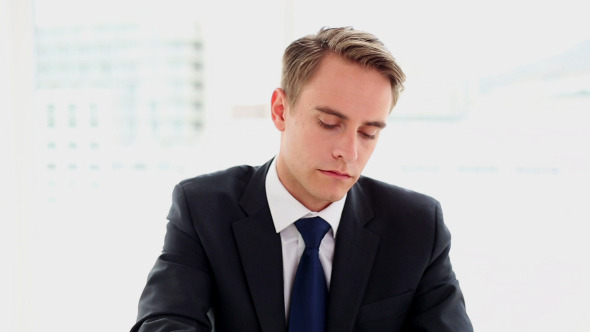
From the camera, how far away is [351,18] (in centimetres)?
256

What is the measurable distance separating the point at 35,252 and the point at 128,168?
23.4 inches

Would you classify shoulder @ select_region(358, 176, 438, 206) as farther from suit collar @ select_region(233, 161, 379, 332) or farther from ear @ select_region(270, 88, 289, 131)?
ear @ select_region(270, 88, 289, 131)

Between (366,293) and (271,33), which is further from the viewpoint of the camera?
(271,33)

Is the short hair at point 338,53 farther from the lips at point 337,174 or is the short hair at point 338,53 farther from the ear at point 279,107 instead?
the lips at point 337,174

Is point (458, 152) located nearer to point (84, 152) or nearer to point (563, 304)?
point (563, 304)

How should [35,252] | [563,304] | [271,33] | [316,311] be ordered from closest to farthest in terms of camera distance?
[316,311], [563,304], [271,33], [35,252]

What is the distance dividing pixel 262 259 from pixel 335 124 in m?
0.43

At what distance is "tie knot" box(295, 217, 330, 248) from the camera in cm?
168

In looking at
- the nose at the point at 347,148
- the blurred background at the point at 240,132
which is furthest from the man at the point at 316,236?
the blurred background at the point at 240,132

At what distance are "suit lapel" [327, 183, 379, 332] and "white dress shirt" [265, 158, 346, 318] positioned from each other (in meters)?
0.04

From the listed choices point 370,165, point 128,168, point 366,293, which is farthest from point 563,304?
point 128,168

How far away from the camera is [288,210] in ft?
5.63

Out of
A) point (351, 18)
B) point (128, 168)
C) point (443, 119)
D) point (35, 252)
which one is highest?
point (351, 18)

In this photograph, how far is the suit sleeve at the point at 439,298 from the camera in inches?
63.7
